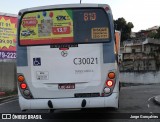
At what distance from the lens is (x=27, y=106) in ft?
30.7

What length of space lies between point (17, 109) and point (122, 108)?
4104 millimetres

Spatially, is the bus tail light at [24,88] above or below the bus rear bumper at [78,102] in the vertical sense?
above

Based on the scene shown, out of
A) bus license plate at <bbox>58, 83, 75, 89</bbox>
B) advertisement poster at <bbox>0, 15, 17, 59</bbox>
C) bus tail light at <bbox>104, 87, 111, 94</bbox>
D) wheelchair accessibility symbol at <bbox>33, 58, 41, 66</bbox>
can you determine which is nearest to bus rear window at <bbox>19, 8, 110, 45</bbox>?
wheelchair accessibility symbol at <bbox>33, 58, 41, 66</bbox>

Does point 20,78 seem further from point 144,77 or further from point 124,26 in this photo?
point 124,26

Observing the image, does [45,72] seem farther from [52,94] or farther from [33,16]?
[33,16]

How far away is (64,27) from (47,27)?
0.46 metres

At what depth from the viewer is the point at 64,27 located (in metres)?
9.42

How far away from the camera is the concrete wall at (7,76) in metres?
22.3

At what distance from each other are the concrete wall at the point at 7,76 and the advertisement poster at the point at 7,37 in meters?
2.55

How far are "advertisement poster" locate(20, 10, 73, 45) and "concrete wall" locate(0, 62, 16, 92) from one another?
13.2 meters

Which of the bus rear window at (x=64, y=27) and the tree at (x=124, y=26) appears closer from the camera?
the bus rear window at (x=64, y=27)

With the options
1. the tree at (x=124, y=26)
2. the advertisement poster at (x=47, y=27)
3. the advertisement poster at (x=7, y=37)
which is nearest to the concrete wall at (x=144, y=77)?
the advertisement poster at (x=7, y=37)

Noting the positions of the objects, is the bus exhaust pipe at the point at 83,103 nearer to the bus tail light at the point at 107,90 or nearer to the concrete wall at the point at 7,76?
the bus tail light at the point at 107,90

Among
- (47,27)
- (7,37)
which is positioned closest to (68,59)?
(47,27)
